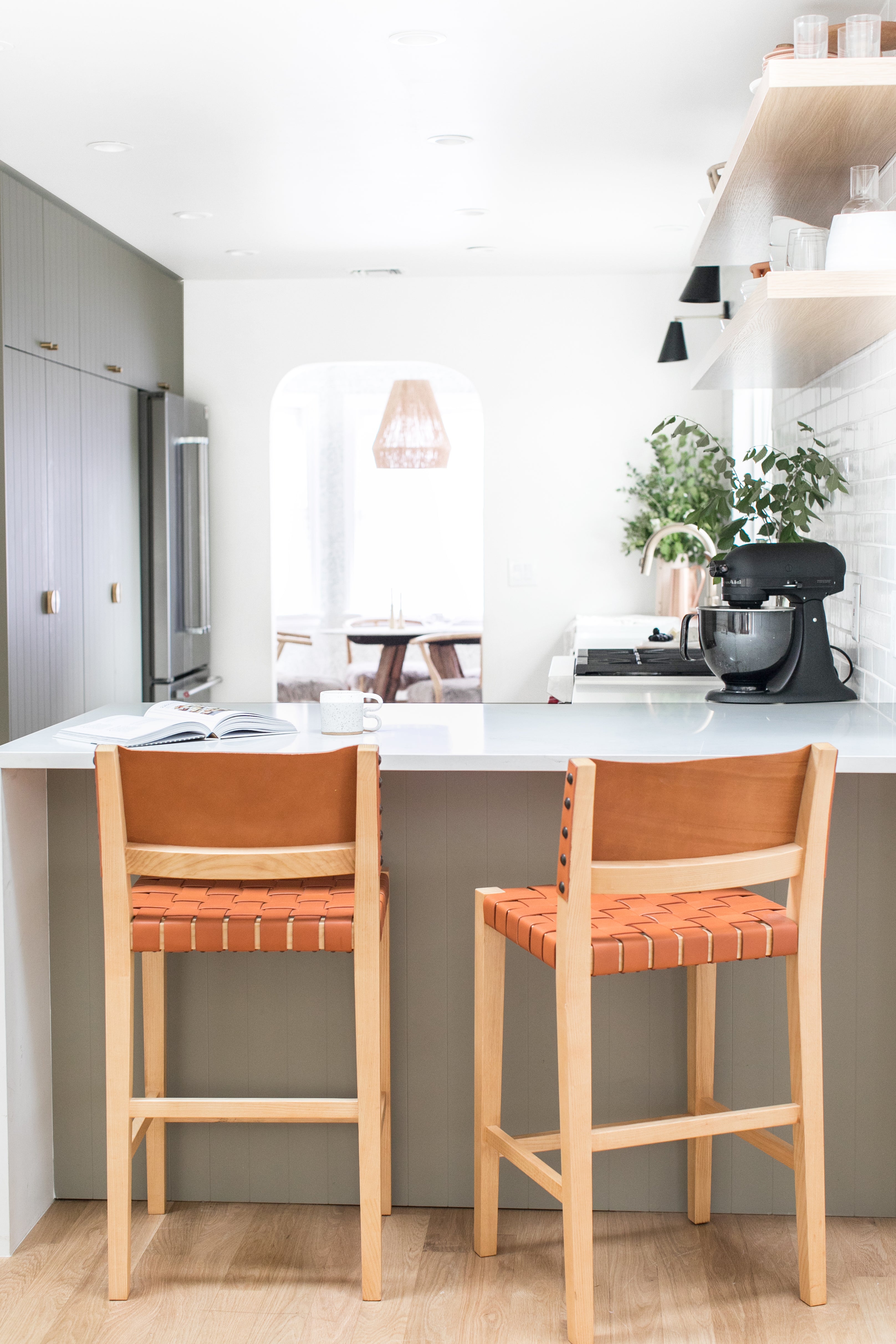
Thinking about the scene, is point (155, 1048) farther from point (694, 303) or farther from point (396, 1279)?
point (694, 303)

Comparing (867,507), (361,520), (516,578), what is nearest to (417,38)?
(867,507)

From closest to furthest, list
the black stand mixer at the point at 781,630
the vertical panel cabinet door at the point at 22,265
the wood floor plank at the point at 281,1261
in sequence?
the wood floor plank at the point at 281,1261 < the black stand mixer at the point at 781,630 < the vertical panel cabinet door at the point at 22,265

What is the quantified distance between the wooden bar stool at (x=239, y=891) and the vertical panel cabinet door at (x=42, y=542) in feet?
7.09

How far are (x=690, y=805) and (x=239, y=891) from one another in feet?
2.24

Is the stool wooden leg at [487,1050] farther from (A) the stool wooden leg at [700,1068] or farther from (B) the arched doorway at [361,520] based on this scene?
(B) the arched doorway at [361,520]

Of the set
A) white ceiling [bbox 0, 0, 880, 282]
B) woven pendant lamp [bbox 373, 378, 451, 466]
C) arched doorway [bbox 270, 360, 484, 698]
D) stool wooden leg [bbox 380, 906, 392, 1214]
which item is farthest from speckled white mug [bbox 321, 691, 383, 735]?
arched doorway [bbox 270, 360, 484, 698]

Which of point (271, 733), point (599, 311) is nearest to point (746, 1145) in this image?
point (271, 733)

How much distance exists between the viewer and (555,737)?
1.95m

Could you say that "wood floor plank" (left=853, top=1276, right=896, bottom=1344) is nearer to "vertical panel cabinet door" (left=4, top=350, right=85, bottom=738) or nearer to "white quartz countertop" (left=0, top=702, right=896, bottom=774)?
"white quartz countertop" (left=0, top=702, right=896, bottom=774)

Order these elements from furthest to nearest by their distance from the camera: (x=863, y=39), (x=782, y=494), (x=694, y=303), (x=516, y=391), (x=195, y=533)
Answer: (x=516, y=391), (x=195, y=533), (x=694, y=303), (x=782, y=494), (x=863, y=39)

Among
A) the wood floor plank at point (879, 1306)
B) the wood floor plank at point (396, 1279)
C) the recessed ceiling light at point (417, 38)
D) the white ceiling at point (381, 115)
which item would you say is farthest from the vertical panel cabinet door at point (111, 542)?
the wood floor plank at point (879, 1306)

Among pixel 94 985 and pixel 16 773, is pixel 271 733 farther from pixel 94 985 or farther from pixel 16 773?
pixel 94 985

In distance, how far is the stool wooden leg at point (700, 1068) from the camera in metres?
1.96

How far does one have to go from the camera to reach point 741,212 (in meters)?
2.50
